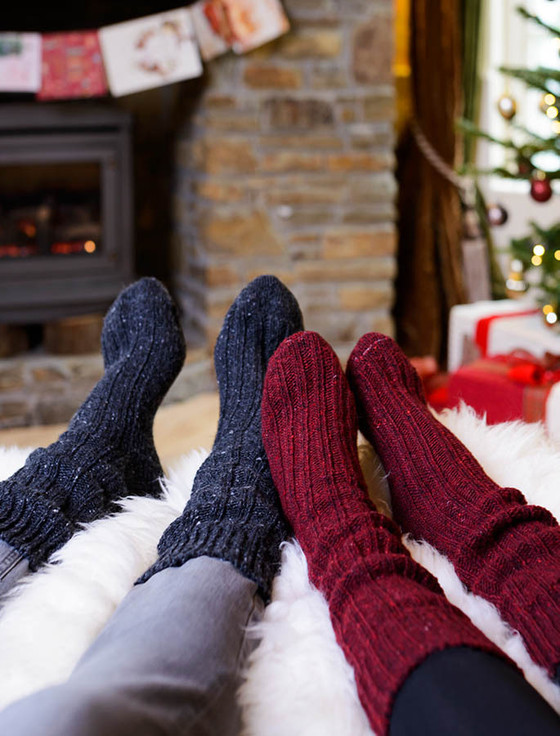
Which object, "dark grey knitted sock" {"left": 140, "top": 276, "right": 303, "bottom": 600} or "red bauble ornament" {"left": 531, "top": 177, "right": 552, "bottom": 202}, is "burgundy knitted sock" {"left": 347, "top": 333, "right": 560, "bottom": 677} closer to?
"dark grey knitted sock" {"left": 140, "top": 276, "right": 303, "bottom": 600}

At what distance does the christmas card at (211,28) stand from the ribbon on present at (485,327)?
0.98 m

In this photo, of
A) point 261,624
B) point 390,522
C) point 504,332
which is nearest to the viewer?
point 261,624

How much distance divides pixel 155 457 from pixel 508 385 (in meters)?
0.76

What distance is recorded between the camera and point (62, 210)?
2309 mm

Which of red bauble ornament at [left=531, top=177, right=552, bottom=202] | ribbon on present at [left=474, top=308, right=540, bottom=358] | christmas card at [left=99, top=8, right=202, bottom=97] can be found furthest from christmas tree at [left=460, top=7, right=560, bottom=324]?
christmas card at [left=99, top=8, right=202, bottom=97]

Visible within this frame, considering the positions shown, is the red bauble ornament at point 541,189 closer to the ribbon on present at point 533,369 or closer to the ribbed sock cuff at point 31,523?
the ribbon on present at point 533,369

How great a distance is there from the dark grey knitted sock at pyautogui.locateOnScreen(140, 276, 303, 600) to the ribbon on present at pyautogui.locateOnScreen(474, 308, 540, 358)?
73cm

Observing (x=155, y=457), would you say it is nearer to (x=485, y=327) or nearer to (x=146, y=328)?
(x=146, y=328)

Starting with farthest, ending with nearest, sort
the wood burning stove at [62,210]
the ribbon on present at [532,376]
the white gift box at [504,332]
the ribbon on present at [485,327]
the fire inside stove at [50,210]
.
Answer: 1. the fire inside stove at [50,210]
2. the wood burning stove at [62,210]
3. the ribbon on present at [485,327]
4. the white gift box at [504,332]
5. the ribbon on present at [532,376]

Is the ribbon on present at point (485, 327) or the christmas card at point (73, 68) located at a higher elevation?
the christmas card at point (73, 68)

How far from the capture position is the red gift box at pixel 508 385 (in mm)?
1495

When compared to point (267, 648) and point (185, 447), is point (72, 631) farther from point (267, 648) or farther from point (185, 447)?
point (185, 447)

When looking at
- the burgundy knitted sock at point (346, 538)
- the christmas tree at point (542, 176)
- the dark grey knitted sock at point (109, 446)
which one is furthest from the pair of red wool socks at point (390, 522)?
the christmas tree at point (542, 176)

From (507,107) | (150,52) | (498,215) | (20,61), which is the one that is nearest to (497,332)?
(498,215)
